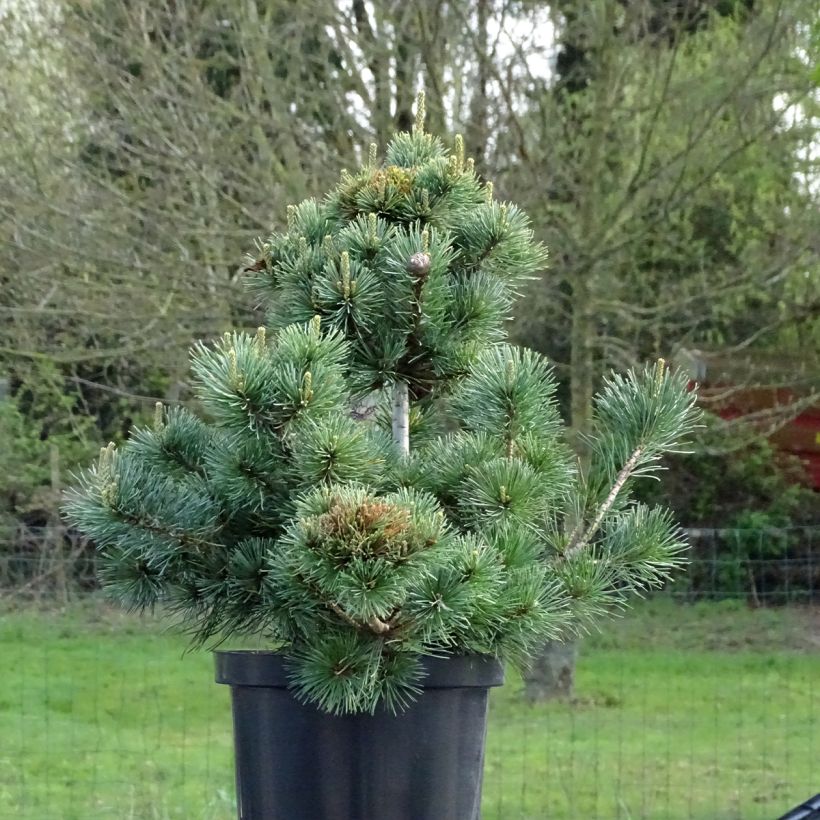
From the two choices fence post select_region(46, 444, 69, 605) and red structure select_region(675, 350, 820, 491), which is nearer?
red structure select_region(675, 350, 820, 491)

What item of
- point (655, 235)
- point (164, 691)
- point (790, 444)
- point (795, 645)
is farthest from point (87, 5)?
point (790, 444)

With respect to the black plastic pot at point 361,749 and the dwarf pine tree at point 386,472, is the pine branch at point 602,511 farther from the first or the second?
the black plastic pot at point 361,749

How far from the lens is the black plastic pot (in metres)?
1.46

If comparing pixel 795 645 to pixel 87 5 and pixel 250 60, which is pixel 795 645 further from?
pixel 87 5

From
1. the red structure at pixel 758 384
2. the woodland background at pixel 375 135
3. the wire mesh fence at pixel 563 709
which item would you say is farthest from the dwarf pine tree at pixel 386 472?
the red structure at pixel 758 384

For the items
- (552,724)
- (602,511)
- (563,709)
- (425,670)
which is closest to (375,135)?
(552,724)

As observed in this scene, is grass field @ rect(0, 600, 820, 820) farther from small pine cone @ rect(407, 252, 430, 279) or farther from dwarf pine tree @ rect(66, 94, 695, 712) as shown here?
small pine cone @ rect(407, 252, 430, 279)

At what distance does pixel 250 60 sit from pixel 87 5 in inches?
32.9

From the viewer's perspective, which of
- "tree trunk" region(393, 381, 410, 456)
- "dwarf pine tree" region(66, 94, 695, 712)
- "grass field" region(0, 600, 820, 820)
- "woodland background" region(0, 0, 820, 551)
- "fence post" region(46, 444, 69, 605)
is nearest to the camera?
"dwarf pine tree" region(66, 94, 695, 712)

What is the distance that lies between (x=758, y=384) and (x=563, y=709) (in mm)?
2219

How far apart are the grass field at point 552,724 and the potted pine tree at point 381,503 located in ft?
7.18

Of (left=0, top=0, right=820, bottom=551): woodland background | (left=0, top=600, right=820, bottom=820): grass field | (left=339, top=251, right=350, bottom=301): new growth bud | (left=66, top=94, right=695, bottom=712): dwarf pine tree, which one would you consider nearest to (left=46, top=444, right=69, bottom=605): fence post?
(left=0, top=600, right=820, bottom=820): grass field

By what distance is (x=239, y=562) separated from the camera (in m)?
1.54

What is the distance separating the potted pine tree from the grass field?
2190 millimetres
